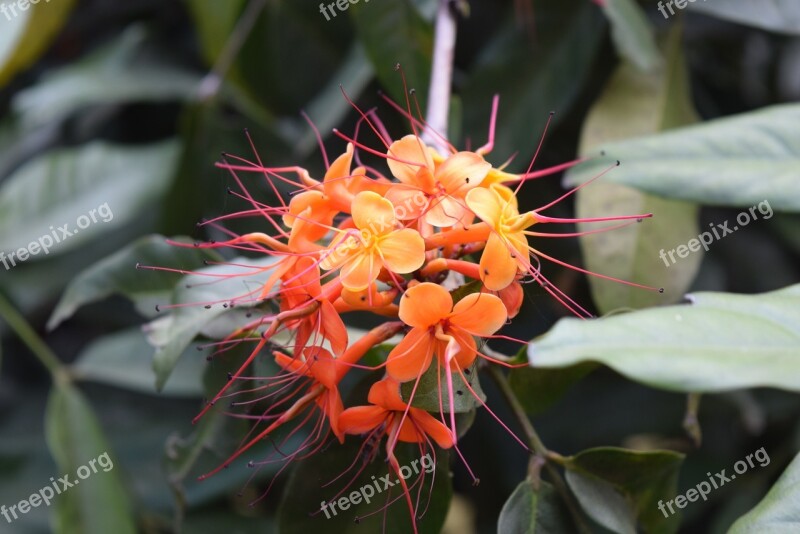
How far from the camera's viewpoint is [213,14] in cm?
140

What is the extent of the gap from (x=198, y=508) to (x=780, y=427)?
1034 mm

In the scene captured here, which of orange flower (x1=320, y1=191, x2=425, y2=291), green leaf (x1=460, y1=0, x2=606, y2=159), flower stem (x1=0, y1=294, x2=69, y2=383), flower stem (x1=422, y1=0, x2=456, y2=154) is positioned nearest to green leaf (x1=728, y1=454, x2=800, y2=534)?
orange flower (x1=320, y1=191, x2=425, y2=291)

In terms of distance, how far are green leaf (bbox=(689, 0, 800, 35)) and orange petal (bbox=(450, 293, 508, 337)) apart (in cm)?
72

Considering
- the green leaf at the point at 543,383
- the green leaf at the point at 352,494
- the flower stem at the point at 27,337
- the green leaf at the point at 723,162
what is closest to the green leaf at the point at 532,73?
the green leaf at the point at 723,162

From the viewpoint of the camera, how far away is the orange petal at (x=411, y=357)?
61cm

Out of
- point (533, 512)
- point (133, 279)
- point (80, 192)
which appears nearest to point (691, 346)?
point (533, 512)

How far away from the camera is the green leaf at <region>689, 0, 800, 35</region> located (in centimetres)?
109

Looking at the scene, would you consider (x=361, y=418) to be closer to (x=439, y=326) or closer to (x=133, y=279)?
(x=439, y=326)

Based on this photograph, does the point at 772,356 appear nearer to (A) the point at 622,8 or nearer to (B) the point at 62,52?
(A) the point at 622,8

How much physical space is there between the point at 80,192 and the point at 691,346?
1.18m

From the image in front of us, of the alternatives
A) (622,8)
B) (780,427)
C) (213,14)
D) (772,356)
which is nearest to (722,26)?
(622,8)

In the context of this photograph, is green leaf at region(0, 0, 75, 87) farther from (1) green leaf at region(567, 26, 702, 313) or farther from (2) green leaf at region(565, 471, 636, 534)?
(2) green leaf at region(565, 471, 636, 534)

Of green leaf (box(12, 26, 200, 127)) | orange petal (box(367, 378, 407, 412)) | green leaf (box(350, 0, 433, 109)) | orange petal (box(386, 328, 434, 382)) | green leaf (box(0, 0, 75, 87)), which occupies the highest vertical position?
green leaf (box(0, 0, 75, 87))

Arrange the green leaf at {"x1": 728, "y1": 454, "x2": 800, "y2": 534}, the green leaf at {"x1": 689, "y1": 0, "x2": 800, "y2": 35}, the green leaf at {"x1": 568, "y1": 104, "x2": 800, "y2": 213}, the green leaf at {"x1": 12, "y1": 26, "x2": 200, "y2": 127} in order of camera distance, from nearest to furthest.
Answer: the green leaf at {"x1": 728, "y1": 454, "x2": 800, "y2": 534} < the green leaf at {"x1": 568, "y1": 104, "x2": 800, "y2": 213} < the green leaf at {"x1": 689, "y1": 0, "x2": 800, "y2": 35} < the green leaf at {"x1": 12, "y1": 26, "x2": 200, "y2": 127}
